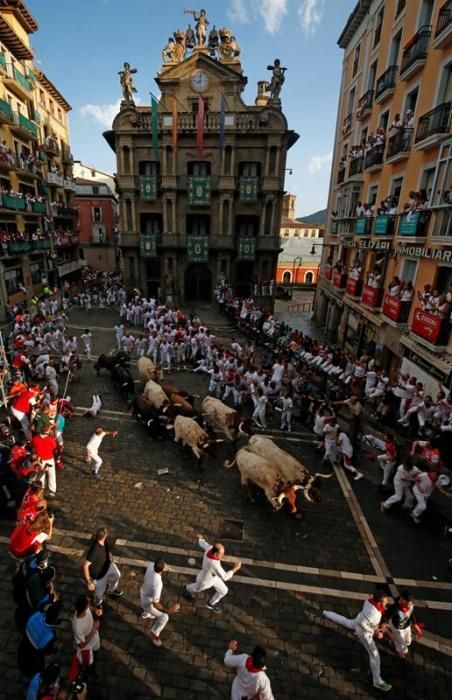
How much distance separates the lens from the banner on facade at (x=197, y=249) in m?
30.4

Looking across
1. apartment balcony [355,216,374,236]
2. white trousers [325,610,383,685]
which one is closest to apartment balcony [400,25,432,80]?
apartment balcony [355,216,374,236]

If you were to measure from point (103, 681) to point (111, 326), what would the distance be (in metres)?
21.9

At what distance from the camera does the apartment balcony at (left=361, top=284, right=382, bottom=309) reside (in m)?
17.6

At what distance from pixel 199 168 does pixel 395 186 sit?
60.5 feet

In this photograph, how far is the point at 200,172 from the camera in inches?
1186

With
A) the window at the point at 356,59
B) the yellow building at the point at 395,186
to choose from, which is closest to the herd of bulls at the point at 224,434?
the yellow building at the point at 395,186

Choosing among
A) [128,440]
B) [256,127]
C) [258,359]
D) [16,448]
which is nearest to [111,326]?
[258,359]

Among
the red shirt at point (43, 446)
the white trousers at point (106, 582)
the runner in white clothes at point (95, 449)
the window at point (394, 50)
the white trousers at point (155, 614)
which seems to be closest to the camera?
the white trousers at point (155, 614)

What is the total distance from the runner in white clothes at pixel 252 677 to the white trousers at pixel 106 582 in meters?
2.57

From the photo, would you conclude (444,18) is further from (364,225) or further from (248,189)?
(248,189)

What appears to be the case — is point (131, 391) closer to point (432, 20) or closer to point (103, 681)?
point (103, 681)

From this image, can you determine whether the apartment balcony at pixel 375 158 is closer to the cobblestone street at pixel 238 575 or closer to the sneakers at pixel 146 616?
the cobblestone street at pixel 238 575

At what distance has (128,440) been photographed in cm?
1140

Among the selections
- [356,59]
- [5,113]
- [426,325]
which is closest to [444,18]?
[426,325]
